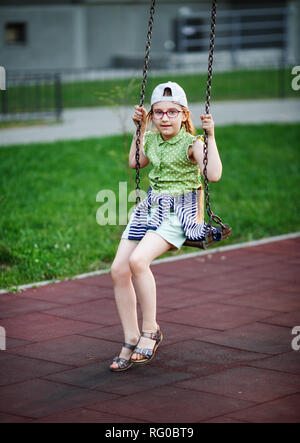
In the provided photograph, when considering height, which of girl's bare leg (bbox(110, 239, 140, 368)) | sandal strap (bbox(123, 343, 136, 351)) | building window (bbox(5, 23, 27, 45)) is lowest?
sandal strap (bbox(123, 343, 136, 351))

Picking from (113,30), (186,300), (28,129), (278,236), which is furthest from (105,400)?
(113,30)

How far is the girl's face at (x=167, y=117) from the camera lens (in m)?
5.00

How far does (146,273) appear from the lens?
4.81m

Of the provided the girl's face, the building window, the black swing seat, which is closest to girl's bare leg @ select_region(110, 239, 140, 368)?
the black swing seat

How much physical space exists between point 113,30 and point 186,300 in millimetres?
29892

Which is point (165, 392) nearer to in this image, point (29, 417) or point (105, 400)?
point (105, 400)

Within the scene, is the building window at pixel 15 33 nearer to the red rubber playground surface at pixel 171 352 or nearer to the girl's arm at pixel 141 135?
the red rubber playground surface at pixel 171 352

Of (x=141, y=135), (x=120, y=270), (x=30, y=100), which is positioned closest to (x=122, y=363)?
(x=120, y=270)

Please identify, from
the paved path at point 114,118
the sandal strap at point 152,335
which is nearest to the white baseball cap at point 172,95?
the sandal strap at point 152,335

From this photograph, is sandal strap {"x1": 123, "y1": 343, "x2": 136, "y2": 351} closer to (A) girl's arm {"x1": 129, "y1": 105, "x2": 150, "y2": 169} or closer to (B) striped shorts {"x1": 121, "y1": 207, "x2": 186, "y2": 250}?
(B) striped shorts {"x1": 121, "y1": 207, "x2": 186, "y2": 250}

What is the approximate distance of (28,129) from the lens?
16000 millimetres

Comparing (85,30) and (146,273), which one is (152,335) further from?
(85,30)

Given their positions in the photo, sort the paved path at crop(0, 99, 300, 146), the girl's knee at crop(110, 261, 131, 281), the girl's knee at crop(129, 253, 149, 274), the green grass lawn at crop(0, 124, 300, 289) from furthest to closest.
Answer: the paved path at crop(0, 99, 300, 146), the green grass lawn at crop(0, 124, 300, 289), the girl's knee at crop(110, 261, 131, 281), the girl's knee at crop(129, 253, 149, 274)

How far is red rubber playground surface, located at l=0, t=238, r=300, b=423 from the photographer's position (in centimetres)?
421
